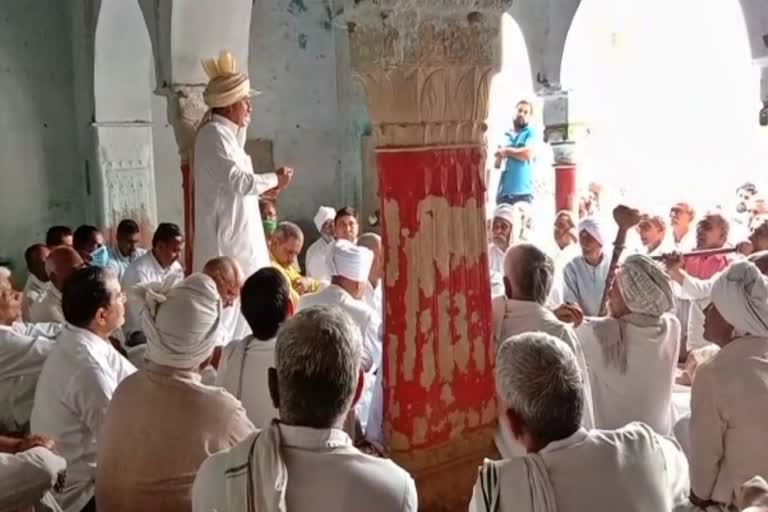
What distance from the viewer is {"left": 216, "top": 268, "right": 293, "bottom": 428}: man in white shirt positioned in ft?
10.7

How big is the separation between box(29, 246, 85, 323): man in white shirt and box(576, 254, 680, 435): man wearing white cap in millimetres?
2690

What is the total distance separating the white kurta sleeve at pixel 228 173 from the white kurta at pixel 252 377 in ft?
5.51

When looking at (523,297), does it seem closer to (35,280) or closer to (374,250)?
(374,250)

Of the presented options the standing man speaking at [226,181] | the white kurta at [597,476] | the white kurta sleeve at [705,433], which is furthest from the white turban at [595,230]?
the white kurta at [597,476]

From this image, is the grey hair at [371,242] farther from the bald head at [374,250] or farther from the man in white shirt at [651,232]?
the man in white shirt at [651,232]

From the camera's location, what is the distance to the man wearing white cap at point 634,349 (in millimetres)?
3586

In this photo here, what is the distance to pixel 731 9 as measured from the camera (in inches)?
366

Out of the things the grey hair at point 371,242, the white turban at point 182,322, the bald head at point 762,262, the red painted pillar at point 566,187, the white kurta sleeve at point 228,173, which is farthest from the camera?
the red painted pillar at point 566,187

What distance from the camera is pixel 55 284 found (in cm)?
506

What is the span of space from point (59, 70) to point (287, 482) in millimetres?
7705

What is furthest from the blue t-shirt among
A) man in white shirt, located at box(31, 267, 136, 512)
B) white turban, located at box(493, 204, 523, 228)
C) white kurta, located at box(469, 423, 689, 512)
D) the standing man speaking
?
white kurta, located at box(469, 423, 689, 512)

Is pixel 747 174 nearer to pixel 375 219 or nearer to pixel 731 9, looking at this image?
pixel 731 9

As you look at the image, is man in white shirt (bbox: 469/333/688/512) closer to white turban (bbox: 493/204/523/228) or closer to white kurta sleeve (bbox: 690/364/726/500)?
white kurta sleeve (bbox: 690/364/726/500)

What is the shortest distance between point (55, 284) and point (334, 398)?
11.5 ft
